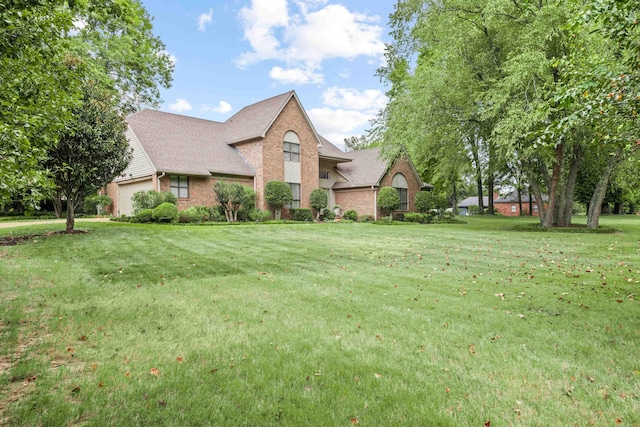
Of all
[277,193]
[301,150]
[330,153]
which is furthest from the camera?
[330,153]

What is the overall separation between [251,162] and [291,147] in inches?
118

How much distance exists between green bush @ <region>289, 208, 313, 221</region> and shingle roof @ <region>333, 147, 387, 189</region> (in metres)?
5.10

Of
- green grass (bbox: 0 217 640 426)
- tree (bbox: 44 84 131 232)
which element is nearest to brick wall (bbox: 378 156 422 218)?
tree (bbox: 44 84 131 232)

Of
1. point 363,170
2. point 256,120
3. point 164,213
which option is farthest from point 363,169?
point 164,213

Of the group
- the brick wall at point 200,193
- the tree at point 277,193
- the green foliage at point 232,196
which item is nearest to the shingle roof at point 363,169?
the tree at point 277,193

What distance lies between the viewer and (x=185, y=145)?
2241 cm

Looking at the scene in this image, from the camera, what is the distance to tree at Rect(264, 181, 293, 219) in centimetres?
2258

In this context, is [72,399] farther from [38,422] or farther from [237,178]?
[237,178]

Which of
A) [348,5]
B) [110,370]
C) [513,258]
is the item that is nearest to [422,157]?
[348,5]

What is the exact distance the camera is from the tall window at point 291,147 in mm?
24562

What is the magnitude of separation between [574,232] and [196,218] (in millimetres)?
18785

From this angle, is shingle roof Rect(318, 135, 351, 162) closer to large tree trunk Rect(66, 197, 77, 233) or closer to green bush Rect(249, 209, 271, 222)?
green bush Rect(249, 209, 271, 222)

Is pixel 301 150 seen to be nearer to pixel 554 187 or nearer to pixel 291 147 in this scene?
pixel 291 147

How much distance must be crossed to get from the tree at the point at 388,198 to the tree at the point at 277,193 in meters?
7.07
